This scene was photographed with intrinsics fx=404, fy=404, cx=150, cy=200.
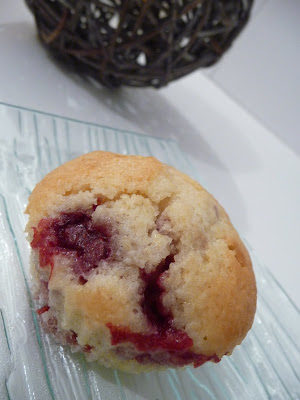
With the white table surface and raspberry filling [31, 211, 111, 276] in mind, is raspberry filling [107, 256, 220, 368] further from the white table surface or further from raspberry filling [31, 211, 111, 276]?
the white table surface

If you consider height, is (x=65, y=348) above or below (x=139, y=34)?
below

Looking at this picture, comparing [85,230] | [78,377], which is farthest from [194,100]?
[78,377]

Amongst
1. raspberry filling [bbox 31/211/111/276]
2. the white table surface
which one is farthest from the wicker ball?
raspberry filling [bbox 31/211/111/276]

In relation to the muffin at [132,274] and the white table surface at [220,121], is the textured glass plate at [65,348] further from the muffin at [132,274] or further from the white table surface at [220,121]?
the white table surface at [220,121]

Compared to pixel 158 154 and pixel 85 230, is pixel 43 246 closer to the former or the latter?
pixel 85 230

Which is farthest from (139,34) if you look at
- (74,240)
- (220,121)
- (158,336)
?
(158,336)

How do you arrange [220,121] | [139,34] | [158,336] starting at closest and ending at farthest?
[158,336], [139,34], [220,121]

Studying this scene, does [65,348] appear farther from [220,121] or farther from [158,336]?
[220,121]

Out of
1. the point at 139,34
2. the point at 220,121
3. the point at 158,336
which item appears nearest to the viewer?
the point at 158,336
